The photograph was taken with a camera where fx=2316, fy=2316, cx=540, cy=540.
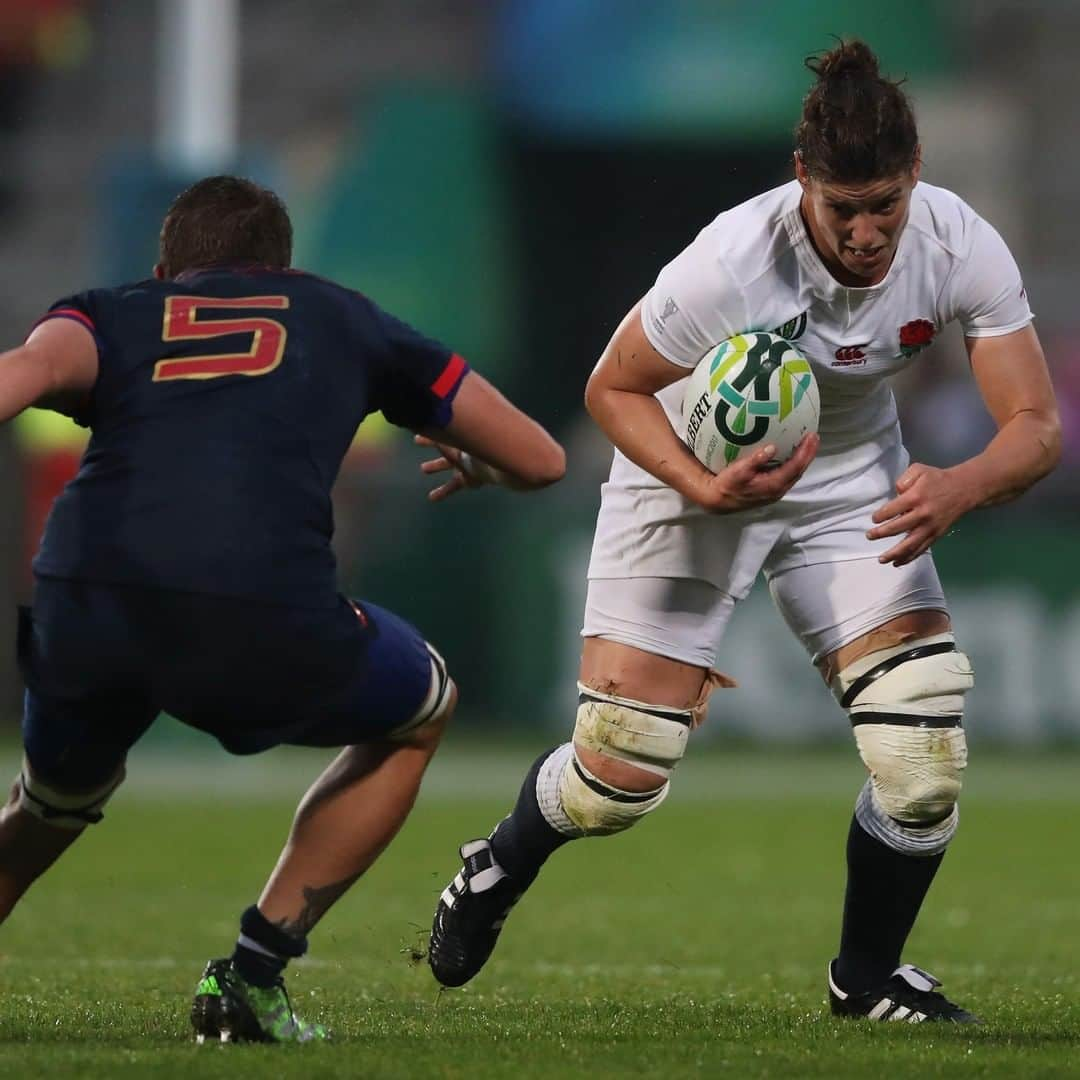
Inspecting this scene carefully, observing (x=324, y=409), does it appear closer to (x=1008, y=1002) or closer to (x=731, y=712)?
(x=1008, y=1002)

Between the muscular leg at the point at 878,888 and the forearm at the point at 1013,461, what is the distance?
0.44m

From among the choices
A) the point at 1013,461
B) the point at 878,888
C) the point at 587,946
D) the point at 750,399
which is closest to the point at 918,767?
the point at 878,888

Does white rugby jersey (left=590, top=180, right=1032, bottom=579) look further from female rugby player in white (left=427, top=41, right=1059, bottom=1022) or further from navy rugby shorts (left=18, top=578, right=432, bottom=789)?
navy rugby shorts (left=18, top=578, right=432, bottom=789)

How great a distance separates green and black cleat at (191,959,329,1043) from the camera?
15.5 feet

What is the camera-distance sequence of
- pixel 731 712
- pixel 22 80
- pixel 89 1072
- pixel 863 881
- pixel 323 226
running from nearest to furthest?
pixel 89 1072 → pixel 863 881 → pixel 731 712 → pixel 323 226 → pixel 22 80

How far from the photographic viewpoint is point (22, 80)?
21.5 meters

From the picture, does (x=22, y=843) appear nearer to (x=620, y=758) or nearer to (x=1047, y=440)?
(x=620, y=758)

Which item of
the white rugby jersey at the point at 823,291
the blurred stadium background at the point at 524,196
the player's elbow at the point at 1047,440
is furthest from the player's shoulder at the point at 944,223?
the blurred stadium background at the point at 524,196

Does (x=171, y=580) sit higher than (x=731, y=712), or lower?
higher

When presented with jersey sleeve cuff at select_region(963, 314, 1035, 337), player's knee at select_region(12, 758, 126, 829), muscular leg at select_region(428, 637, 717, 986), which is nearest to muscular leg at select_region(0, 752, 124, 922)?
player's knee at select_region(12, 758, 126, 829)

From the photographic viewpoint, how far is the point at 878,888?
18.4 ft

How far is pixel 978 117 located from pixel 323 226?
672 centimetres

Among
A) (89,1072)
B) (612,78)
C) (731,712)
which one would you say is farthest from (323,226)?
(89,1072)

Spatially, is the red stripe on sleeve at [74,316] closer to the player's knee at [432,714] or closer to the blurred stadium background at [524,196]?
the player's knee at [432,714]
